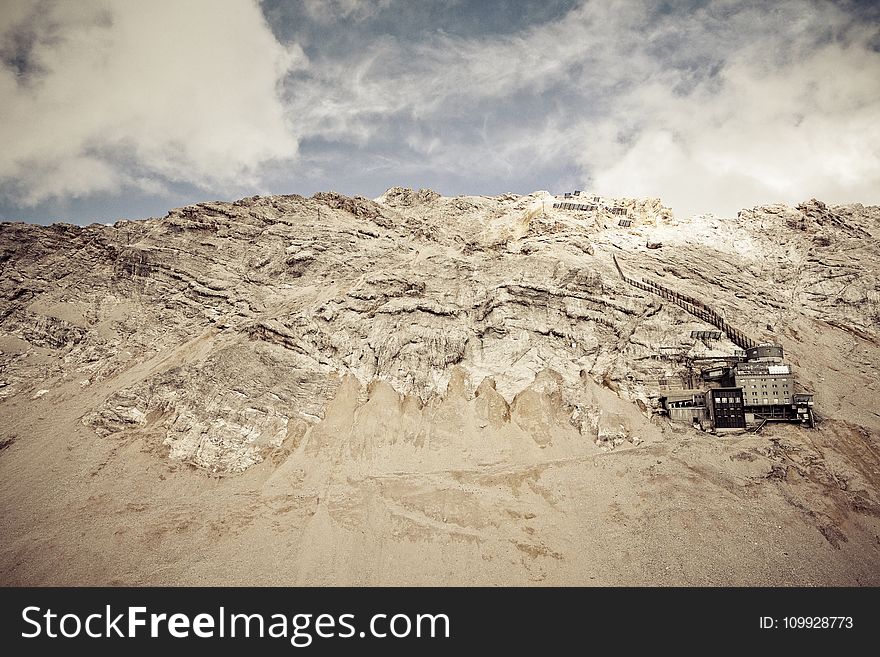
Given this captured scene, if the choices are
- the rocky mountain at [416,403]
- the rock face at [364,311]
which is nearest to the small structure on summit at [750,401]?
the rocky mountain at [416,403]

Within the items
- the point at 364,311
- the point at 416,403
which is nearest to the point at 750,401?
the point at 416,403

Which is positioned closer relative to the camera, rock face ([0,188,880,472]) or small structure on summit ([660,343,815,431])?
small structure on summit ([660,343,815,431])

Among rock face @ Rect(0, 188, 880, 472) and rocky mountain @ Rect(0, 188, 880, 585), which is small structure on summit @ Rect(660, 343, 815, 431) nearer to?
rocky mountain @ Rect(0, 188, 880, 585)

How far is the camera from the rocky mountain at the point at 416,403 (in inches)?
1377

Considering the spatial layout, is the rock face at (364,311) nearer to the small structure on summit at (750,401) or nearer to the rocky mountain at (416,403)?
the rocky mountain at (416,403)

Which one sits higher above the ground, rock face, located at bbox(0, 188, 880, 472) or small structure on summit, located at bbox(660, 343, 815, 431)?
rock face, located at bbox(0, 188, 880, 472)

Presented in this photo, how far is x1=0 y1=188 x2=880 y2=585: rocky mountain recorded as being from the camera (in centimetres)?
3497

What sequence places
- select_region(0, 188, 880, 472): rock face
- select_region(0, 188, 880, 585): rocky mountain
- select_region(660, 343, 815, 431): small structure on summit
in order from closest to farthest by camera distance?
select_region(0, 188, 880, 585): rocky mountain → select_region(660, 343, 815, 431): small structure on summit → select_region(0, 188, 880, 472): rock face

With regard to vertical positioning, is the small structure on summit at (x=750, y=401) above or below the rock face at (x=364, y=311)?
below

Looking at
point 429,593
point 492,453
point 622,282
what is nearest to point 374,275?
point 492,453

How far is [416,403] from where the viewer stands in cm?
5184

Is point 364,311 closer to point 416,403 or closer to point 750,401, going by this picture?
point 416,403

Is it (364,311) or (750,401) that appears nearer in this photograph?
(750,401)

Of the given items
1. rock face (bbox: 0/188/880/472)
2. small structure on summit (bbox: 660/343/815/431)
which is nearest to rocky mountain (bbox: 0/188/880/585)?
rock face (bbox: 0/188/880/472)
